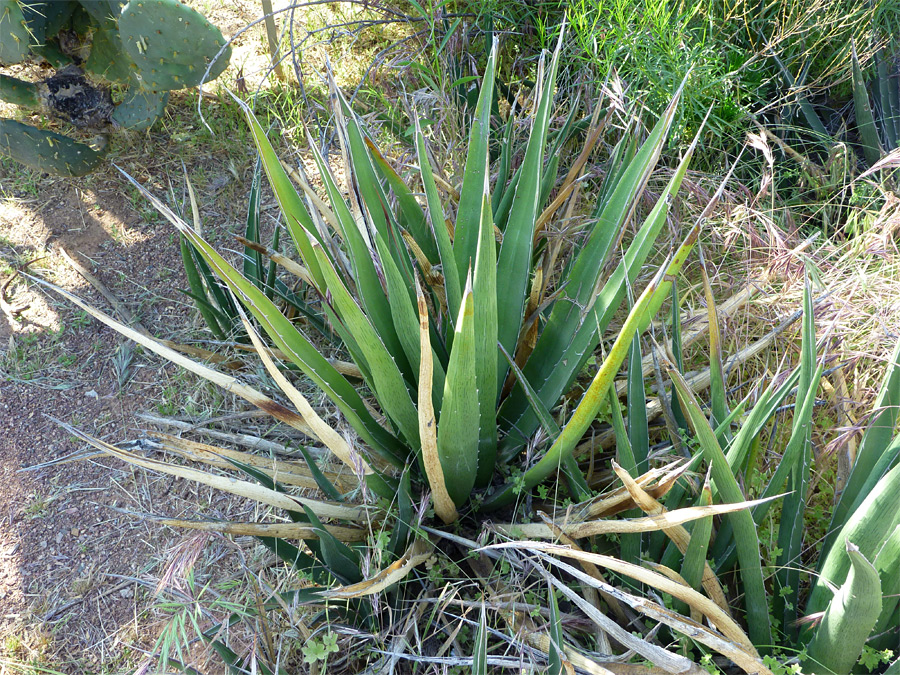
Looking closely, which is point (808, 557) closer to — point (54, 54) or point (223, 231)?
point (223, 231)

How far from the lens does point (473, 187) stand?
1.36 meters

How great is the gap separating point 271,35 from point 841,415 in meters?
2.33

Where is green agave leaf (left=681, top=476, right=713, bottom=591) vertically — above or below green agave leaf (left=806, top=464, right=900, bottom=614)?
below

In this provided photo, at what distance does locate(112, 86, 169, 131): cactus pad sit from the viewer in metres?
2.40

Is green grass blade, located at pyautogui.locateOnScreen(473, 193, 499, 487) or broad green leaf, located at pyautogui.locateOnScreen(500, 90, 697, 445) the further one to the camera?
broad green leaf, located at pyautogui.locateOnScreen(500, 90, 697, 445)

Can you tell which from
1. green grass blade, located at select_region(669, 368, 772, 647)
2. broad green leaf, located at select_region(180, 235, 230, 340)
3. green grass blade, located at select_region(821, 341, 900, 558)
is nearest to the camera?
green grass blade, located at select_region(669, 368, 772, 647)

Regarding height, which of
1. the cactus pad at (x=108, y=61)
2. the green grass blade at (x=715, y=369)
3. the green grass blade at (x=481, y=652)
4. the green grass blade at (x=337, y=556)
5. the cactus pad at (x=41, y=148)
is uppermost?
the cactus pad at (x=108, y=61)

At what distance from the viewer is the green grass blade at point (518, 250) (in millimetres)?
1329

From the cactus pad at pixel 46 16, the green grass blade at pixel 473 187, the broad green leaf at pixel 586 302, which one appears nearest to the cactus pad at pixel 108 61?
the cactus pad at pixel 46 16

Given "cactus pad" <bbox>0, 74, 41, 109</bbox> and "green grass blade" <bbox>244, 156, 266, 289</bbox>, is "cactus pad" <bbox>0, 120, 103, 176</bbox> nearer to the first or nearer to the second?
"cactus pad" <bbox>0, 74, 41, 109</bbox>

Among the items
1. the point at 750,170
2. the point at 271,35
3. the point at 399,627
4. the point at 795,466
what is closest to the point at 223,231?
the point at 271,35

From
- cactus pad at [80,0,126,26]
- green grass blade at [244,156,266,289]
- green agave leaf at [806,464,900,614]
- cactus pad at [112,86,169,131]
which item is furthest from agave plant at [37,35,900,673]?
cactus pad at [80,0,126,26]

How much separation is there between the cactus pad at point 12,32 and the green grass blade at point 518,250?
1.79m

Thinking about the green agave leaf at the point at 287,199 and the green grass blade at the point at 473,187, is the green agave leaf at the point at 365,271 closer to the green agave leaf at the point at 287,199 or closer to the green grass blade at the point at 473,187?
the green agave leaf at the point at 287,199
